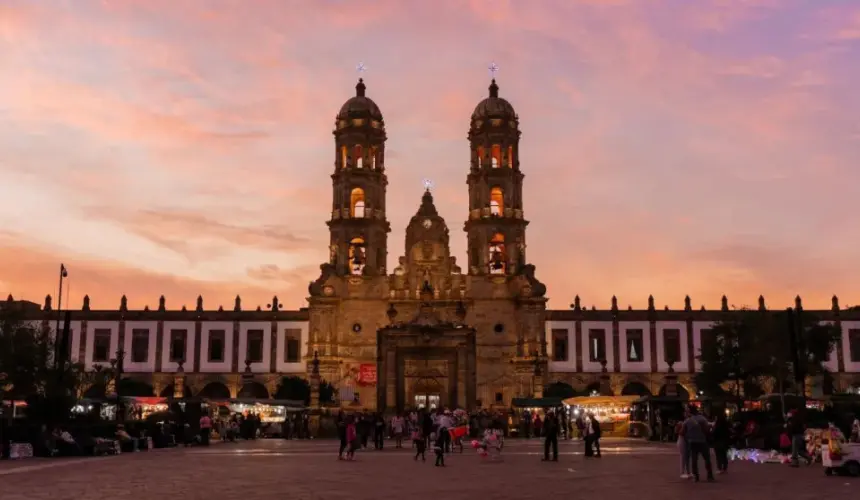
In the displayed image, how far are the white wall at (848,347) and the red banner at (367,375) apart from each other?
Answer: 4371cm

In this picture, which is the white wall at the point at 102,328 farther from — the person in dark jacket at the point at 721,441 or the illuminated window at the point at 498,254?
the person in dark jacket at the point at 721,441

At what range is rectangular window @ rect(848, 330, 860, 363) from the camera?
8419cm

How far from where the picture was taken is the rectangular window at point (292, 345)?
281 feet

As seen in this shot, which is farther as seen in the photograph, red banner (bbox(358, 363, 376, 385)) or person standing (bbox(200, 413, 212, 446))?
red banner (bbox(358, 363, 376, 385))

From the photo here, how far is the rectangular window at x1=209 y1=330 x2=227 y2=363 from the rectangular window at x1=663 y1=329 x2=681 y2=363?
4207cm

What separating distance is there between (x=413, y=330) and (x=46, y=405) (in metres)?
40.3

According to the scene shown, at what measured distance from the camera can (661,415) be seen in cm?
4944

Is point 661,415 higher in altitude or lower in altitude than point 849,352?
lower

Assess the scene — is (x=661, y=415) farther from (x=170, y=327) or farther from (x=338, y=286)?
(x=170, y=327)

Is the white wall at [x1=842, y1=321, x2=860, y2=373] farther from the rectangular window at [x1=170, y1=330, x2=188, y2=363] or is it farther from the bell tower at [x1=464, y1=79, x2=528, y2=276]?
the rectangular window at [x1=170, y1=330, x2=188, y2=363]

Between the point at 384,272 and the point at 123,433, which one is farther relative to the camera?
the point at 384,272

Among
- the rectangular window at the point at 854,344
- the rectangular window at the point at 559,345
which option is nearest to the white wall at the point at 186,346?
the rectangular window at the point at 559,345

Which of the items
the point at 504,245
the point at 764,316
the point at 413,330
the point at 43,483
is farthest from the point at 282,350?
the point at 43,483

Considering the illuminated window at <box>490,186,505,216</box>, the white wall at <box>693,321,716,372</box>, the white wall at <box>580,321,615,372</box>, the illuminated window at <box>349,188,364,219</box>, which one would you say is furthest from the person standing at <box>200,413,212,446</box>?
the white wall at <box>693,321,716,372</box>
